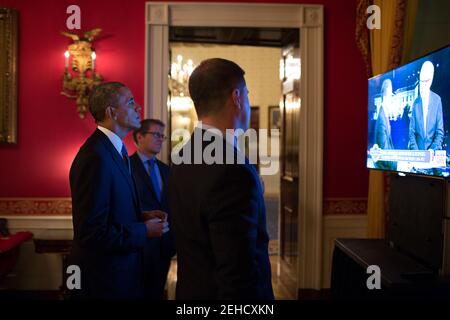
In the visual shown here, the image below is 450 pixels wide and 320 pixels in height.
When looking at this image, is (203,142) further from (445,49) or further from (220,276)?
(445,49)

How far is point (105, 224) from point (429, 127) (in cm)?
152

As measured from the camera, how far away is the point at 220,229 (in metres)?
1.16

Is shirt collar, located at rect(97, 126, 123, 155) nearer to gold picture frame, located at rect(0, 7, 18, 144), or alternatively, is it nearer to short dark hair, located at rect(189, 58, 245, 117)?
short dark hair, located at rect(189, 58, 245, 117)

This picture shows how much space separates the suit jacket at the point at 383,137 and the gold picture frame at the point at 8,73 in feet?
9.30

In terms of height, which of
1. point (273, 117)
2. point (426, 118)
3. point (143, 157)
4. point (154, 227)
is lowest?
point (154, 227)

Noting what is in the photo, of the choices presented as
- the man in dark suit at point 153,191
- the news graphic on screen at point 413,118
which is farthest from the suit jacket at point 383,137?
the man in dark suit at point 153,191

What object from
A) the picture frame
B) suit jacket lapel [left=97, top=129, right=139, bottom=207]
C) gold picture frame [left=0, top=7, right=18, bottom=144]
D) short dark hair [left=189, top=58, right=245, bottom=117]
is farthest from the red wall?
the picture frame

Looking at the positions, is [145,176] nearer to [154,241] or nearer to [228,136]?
[154,241]

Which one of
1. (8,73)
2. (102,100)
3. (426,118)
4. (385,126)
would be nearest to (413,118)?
(426,118)

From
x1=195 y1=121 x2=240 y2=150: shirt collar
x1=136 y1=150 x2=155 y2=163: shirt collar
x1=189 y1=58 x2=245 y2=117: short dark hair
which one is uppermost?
x1=189 y1=58 x2=245 y2=117: short dark hair

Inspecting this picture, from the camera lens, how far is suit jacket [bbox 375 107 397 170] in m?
2.60

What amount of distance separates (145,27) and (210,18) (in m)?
0.55

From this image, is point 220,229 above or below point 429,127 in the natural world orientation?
below

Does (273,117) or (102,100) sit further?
(273,117)
